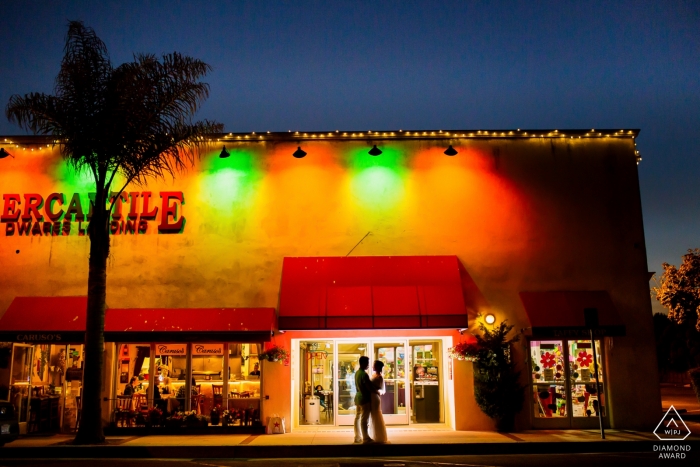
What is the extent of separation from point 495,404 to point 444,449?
2957mm

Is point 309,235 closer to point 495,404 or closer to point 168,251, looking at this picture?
point 168,251

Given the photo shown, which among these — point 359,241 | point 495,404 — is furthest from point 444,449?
point 359,241

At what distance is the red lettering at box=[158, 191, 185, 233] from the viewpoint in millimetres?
17625

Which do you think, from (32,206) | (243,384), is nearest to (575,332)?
(243,384)

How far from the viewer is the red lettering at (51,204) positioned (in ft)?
58.5

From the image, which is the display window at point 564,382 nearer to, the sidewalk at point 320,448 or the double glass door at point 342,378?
the sidewalk at point 320,448

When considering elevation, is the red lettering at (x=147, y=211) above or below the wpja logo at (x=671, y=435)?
above

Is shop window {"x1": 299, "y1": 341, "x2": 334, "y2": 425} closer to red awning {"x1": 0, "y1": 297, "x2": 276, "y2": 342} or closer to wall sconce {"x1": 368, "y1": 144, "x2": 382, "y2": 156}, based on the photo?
red awning {"x1": 0, "y1": 297, "x2": 276, "y2": 342}

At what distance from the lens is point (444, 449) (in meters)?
13.9

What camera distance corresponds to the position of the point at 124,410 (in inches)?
664

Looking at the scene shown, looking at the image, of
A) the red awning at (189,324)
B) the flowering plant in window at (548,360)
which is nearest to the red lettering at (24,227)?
the red awning at (189,324)

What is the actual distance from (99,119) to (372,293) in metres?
7.88

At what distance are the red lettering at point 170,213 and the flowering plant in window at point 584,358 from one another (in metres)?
11.4

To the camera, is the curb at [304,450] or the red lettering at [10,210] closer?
the curb at [304,450]
